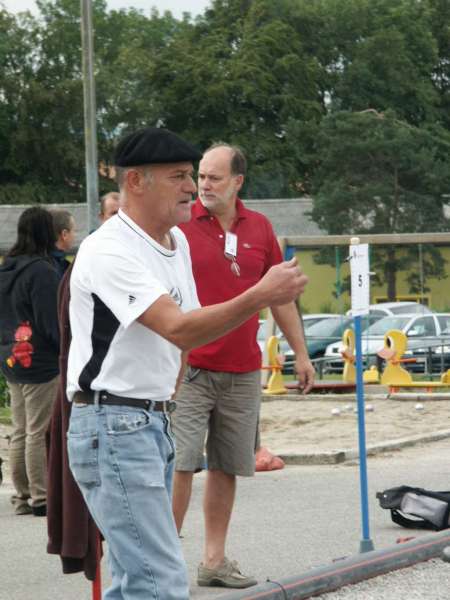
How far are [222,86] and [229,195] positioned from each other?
5889cm

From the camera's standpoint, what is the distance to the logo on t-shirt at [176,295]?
15.3 ft

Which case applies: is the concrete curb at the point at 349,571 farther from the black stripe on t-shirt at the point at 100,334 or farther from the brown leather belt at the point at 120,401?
the black stripe on t-shirt at the point at 100,334

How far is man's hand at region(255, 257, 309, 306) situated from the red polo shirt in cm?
246

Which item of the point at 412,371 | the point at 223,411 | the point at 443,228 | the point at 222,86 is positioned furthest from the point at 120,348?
the point at 222,86

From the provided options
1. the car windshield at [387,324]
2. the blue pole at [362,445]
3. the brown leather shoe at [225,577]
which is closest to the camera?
the brown leather shoe at [225,577]

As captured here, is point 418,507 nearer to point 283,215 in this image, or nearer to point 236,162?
point 236,162

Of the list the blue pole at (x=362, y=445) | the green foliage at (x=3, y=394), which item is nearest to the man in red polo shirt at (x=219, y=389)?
the blue pole at (x=362, y=445)

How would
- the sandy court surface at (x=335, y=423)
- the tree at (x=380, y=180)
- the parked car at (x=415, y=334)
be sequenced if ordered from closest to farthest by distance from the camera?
the sandy court surface at (x=335, y=423) < the parked car at (x=415, y=334) < the tree at (x=380, y=180)

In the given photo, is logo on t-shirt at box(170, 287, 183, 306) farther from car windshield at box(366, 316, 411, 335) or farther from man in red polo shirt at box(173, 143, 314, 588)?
car windshield at box(366, 316, 411, 335)

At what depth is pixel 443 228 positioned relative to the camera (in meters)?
50.9

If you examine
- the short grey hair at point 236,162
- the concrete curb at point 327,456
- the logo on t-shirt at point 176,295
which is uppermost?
the short grey hair at point 236,162

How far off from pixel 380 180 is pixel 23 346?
43.0 metres

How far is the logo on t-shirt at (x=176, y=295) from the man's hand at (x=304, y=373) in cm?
247

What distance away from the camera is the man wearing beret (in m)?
4.34
